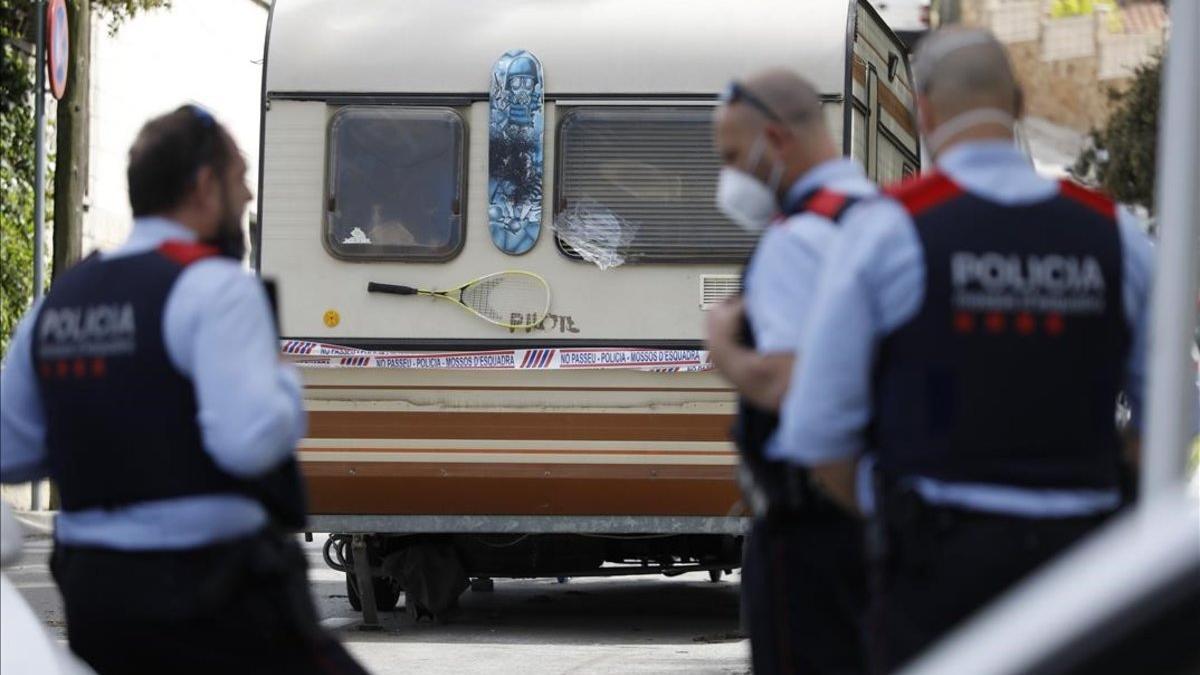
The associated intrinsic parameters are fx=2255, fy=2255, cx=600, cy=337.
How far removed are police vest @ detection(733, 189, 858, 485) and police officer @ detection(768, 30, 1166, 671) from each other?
45 cm

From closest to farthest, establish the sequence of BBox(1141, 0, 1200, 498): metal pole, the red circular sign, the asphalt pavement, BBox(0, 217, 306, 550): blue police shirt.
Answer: BBox(1141, 0, 1200, 498): metal pole < BBox(0, 217, 306, 550): blue police shirt < the asphalt pavement < the red circular sign

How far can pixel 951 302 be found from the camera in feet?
12.2

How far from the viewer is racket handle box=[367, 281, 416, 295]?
33.3ft

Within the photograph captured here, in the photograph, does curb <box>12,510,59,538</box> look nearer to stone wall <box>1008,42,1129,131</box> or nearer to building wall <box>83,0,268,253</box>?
building wall <box>83,0,268,253</box>

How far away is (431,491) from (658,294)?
53.0 inches

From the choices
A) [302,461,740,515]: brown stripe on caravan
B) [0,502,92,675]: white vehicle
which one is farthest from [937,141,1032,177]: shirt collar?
[302,461,740,515]: brown stripe on caravan

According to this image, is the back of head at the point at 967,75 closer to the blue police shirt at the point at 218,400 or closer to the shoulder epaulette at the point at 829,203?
the shoulder epaulette at the point at 829,203

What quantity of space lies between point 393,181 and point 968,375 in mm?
6832

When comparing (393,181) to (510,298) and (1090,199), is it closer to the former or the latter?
(510,298)

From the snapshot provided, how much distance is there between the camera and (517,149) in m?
10.3

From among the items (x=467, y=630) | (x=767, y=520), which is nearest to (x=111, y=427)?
(x=767, y=520)

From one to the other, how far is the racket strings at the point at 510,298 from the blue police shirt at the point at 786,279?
5880 mm

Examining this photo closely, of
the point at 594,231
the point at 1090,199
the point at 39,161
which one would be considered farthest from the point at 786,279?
the point at 39,161

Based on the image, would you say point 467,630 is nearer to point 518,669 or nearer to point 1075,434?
point 518,669
